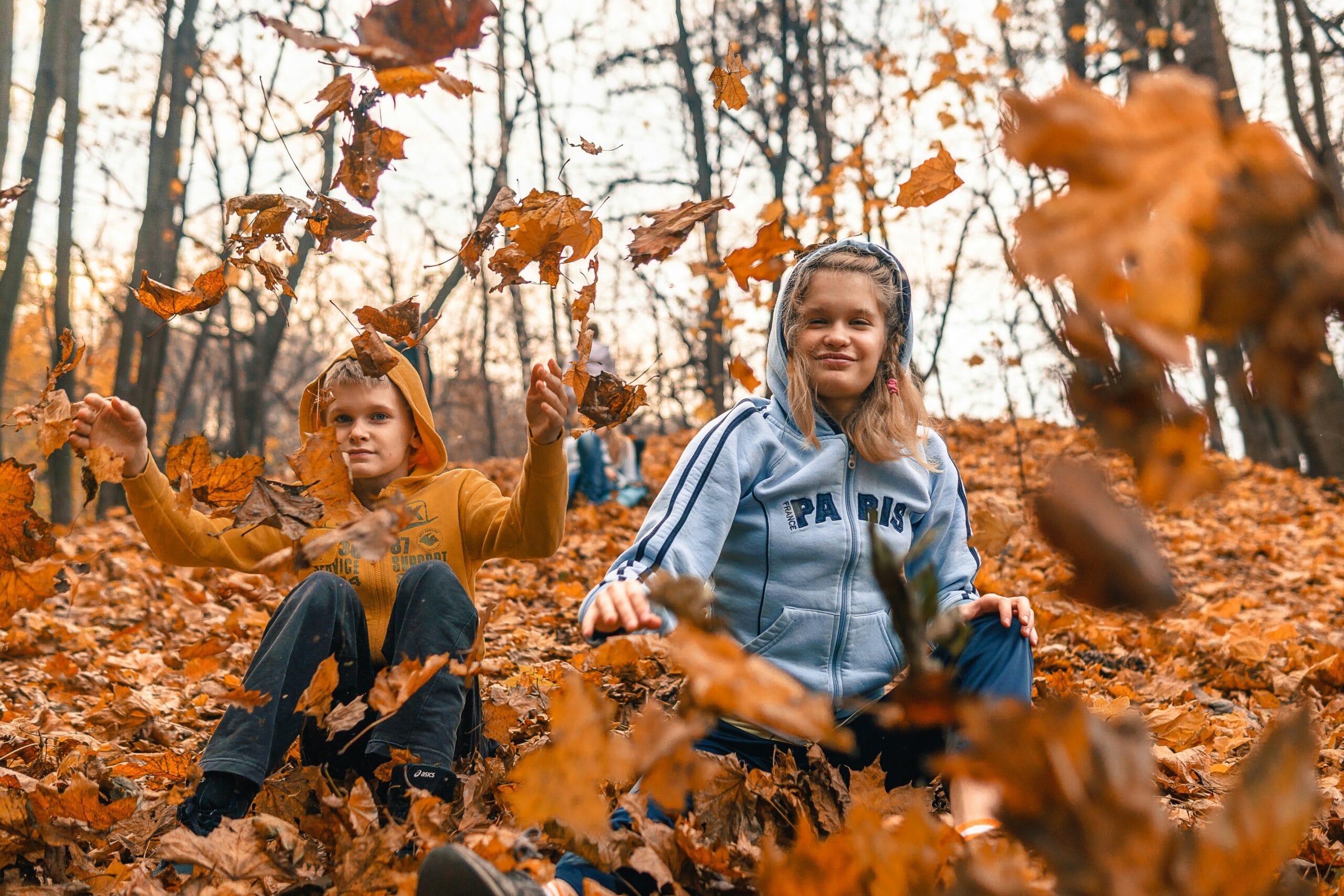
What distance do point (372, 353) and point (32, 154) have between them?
558cm

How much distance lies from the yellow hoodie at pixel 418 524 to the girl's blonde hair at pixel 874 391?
22.6 inches

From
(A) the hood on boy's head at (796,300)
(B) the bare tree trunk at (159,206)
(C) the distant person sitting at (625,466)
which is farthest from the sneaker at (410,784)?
(B) the bare tree trunk at (159,206)

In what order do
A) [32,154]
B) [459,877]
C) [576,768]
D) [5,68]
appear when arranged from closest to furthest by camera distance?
[576,768], [459,877], [5,68], [32,154]

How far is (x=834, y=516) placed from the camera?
1.97m

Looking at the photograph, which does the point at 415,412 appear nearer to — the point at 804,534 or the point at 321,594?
the point at 321,594

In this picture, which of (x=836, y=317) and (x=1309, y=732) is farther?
(x=836, y=317)

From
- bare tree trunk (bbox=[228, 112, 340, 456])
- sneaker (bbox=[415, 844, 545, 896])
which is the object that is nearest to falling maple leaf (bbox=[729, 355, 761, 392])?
sneaker (bbox=[415, 844, 545, 896])

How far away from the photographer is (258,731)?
156 centimetres

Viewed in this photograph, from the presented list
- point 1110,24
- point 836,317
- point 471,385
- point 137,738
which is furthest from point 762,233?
point 471,385

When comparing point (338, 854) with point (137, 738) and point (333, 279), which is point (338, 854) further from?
point (333, 279)

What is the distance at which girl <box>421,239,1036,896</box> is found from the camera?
1741mm

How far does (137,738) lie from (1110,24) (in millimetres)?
11361

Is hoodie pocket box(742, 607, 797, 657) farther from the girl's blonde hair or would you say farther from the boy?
the boy

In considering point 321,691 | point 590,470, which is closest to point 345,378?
point 321,691
